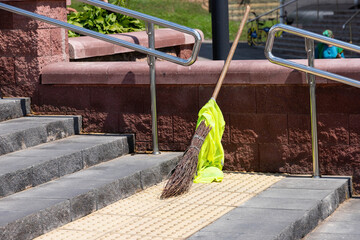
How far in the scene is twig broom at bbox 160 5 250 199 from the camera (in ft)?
19.7

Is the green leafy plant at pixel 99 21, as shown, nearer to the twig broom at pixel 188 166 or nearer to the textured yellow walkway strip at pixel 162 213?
the twig broom at pixel 188 166

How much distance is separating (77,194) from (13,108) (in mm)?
2033

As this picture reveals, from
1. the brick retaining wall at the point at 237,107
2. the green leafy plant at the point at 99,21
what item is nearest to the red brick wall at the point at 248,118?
the brick retaining wall at the point at 237,107

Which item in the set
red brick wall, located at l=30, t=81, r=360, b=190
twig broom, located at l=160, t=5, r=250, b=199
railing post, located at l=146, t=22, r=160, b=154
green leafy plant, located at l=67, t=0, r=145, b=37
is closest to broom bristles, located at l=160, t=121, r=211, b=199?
twig broom, located at l=160, t=5, r=250, b=199

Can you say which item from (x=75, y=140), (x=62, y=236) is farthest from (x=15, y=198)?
(x=75, y=140)

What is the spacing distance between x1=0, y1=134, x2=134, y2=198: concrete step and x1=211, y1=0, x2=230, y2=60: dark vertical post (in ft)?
4.27

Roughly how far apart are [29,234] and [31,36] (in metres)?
2.83

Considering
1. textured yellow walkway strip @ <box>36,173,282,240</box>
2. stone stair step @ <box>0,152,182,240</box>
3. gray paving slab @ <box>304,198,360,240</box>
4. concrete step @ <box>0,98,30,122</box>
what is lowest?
gray paving slab @ <box>304,198,360,240</box>

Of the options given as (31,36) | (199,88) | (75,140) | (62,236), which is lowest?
(62,236)

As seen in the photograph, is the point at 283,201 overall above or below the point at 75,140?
below

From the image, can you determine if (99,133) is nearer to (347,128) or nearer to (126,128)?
(126,128)

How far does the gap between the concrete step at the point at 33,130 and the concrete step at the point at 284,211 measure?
1.95m

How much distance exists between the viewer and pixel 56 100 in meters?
7.31

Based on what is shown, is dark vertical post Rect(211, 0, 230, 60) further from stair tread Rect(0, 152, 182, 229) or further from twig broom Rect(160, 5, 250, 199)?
stair tread Rect(0, 152, 182, 229)
